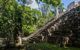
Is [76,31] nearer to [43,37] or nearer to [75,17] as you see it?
[75,17]

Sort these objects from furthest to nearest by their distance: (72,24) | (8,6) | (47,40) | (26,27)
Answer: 1. (26,27)
2. (8,6)
3. (47,40)
4. (72,24)

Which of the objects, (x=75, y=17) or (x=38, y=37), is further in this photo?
(x=38, y=37)

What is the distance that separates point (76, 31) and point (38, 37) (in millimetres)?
4779

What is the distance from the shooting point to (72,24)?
853 inches

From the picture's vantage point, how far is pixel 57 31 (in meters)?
22.7

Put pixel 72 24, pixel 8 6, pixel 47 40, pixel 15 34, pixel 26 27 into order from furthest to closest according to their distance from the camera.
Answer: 1. pixel 26 27
2. pixel 8 6
3. pixel 47 40
4. pixel 72 24
5. pixel 15 34

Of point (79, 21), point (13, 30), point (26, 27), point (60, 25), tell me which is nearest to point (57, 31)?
point (60, 25)

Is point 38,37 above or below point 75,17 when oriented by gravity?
below

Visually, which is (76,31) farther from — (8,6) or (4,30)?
(8,6)

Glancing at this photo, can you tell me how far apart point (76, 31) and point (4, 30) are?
702 cm

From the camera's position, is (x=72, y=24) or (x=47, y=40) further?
(x=47, y=40)

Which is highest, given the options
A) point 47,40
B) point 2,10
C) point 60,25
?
point 2,10

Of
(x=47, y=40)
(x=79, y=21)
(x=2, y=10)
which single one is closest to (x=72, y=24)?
(x=79, y=21)

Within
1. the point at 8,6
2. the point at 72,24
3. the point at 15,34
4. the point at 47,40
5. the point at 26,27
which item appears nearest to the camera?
the point at 15,34
